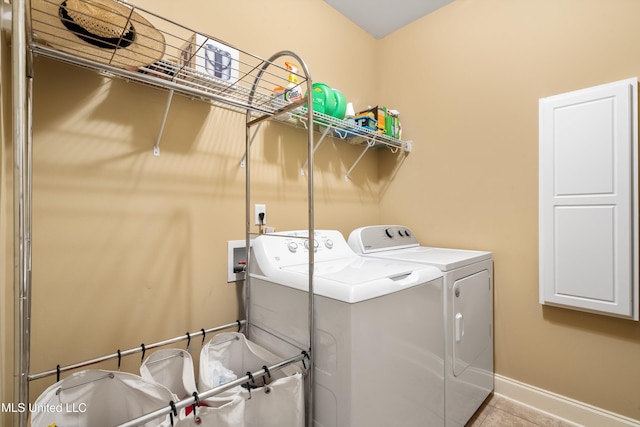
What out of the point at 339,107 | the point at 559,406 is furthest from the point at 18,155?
the point at 559,406

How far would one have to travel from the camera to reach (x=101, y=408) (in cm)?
99

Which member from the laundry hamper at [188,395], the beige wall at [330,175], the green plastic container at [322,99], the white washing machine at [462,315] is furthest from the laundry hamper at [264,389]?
the green plastic container at [322,99]

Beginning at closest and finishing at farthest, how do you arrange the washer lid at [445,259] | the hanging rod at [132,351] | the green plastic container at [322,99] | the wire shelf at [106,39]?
the wire shelf at [106,39]
the hanging rod at [132,351]
the washer lid at [445,259]
the green plastic container at [322,99]

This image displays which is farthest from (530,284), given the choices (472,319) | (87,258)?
(87,258)

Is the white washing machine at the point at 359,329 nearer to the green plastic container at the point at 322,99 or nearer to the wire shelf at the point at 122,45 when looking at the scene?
the wire shelf at the point at 122,45

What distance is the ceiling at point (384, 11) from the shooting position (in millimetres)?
2156

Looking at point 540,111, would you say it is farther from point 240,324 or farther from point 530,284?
point 240,324

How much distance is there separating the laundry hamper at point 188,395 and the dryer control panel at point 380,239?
109 cm

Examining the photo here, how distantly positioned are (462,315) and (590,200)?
34.8 inches

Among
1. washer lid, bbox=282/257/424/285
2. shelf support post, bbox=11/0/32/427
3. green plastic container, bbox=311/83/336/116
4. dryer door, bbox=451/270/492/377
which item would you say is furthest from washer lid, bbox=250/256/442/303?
green plastic container, bbox=311/83/336/116

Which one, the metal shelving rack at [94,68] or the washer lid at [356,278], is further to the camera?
the washer lid at [356,278]

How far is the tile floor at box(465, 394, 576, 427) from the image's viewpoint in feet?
5.41

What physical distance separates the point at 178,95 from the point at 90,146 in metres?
0.44

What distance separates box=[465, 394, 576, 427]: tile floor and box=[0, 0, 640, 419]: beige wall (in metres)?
0.17
